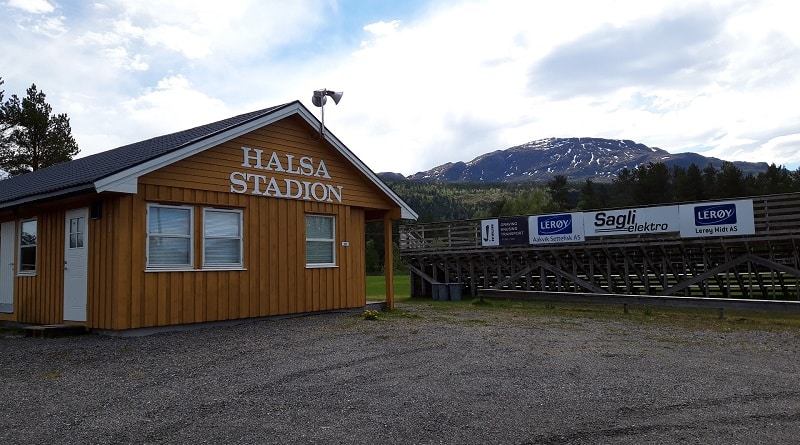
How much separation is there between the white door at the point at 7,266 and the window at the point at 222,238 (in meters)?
4.59

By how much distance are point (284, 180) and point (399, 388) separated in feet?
25.1

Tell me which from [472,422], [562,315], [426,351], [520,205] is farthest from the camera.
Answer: [520,205]

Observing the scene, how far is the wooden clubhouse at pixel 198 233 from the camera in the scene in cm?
1056

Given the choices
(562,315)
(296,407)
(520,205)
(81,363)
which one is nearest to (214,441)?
(296,407)

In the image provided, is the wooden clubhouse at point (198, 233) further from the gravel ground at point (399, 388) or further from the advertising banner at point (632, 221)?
the advertising banner at point (632, 221)

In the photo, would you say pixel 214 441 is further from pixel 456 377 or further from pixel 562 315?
pixel 562 315

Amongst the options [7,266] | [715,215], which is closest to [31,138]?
[7,266]

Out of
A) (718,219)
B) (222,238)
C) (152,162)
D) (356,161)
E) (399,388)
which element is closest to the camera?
(399,388)

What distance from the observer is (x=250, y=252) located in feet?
40.9

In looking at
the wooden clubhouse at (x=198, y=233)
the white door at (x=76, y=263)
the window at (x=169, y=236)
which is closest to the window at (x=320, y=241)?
the wooden clubhouse at (x=198, y=233)

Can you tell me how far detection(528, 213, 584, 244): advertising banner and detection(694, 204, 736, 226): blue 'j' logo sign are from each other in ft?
12.7

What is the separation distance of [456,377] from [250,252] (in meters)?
6.54

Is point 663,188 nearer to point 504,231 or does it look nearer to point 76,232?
point 504,231

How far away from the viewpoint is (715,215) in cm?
1892
